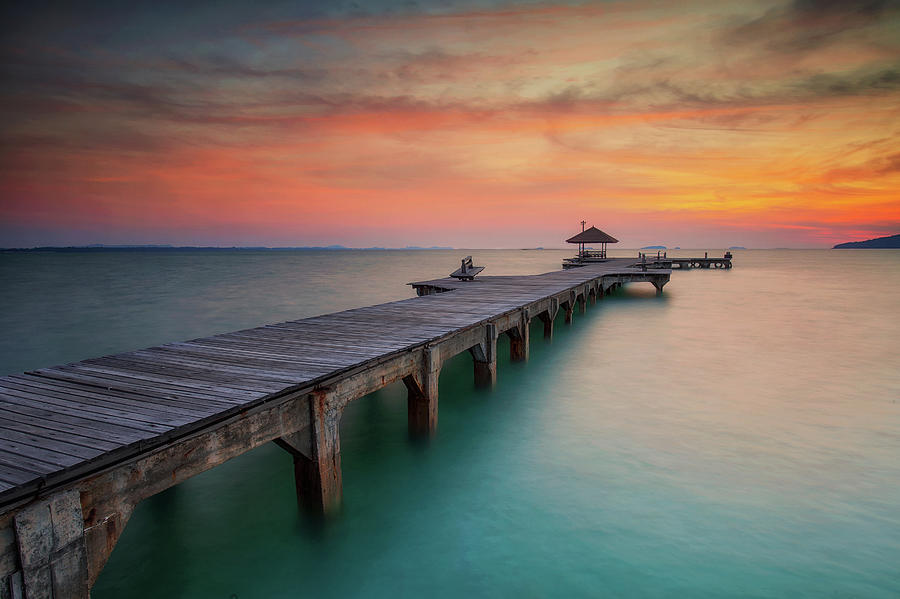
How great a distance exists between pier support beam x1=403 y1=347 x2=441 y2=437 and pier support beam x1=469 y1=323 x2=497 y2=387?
2.30 metres

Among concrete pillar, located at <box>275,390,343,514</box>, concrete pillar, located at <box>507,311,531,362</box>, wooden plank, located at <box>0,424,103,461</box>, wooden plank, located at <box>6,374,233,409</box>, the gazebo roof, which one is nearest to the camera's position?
wooden plank, located at <box>0,424,103,461</box>

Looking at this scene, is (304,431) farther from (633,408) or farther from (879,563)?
(633,408)

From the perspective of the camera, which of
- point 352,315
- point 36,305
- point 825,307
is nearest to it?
point 352,315

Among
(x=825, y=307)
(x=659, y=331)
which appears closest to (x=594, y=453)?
(x=659, y=331)

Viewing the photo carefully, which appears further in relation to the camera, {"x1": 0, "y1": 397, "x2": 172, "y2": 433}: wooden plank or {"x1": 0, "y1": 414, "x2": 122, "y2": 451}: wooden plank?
{"x1": 0, "y1": 397, "x2": 172, "y2": 433}: wooden plank

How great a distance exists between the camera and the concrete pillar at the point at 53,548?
110 inches

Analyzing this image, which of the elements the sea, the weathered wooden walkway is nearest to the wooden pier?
the sea

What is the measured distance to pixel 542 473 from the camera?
723 cm

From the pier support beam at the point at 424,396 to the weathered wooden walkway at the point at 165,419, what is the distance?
0.02 m

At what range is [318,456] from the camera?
508 centimetres

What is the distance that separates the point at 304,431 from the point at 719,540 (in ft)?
16.4

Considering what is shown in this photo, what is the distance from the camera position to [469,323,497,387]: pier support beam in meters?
9.69

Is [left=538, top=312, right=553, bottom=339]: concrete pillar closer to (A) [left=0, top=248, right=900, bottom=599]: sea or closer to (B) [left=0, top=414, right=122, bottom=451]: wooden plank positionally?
(A) [left=0, top=248, right=900, bottom=599]: sea

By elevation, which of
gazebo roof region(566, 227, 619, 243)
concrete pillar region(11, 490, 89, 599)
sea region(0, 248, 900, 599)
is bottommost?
sea region(0, 248, 900, 599)
